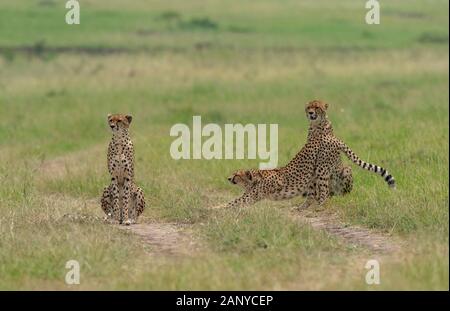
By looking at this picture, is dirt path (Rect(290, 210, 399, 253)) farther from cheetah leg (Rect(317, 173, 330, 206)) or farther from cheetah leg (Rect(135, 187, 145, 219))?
cheetah leg (Rect(135, 187, 145, 219))

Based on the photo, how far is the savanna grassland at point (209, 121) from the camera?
7.64 metres

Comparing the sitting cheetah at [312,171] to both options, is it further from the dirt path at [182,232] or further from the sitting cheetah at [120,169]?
the sitting cheetah at [120,169]

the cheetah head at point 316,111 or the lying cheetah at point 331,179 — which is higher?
the cheetah head at point 316,111

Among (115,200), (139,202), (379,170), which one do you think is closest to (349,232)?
(379,170)

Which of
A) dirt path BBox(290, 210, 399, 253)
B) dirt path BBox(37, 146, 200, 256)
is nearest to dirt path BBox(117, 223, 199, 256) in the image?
dirt path BBox(37, 146, 200, 256)

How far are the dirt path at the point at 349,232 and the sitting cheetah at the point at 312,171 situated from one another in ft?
0.82

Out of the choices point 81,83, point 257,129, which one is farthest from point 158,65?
point 257,129

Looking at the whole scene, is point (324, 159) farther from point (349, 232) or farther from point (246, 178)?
point (349, 232)

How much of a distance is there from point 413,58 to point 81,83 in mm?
10008

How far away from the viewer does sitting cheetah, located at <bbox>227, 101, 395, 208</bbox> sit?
34.6 feet

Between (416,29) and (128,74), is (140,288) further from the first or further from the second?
(416,29)

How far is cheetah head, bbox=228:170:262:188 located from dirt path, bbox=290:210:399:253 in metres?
0.52

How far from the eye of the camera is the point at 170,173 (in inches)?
502

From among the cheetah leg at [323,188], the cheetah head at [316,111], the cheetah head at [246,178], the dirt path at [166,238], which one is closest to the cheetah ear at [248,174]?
the cheetah head at [246,178]
